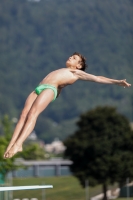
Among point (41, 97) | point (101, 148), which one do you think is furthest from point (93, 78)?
point (101, 148)

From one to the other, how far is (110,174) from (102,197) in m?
2.78

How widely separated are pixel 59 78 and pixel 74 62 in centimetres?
55

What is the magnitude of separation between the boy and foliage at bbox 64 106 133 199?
42.3m

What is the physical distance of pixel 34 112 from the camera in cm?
925

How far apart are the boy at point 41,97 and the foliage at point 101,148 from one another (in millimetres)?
42252

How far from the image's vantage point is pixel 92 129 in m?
56.8

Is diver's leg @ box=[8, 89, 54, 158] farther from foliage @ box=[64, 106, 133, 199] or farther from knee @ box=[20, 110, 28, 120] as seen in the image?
foliage @ box=[64, 106, 133, 199]

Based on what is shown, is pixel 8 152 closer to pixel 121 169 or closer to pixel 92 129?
pixel 121 169

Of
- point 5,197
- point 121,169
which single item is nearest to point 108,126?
point 121,169

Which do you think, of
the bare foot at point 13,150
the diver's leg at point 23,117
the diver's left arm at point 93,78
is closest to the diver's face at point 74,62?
the diver's left arm at point 93,78

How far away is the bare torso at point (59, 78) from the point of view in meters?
9.40

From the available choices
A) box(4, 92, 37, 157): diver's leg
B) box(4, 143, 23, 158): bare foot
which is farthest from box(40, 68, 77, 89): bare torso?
box(4, 143, 23, 158): bare foot

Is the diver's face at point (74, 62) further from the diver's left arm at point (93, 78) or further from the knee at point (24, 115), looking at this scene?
the knee at point (24, 115)

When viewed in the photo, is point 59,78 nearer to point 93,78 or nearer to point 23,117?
point 93,78
